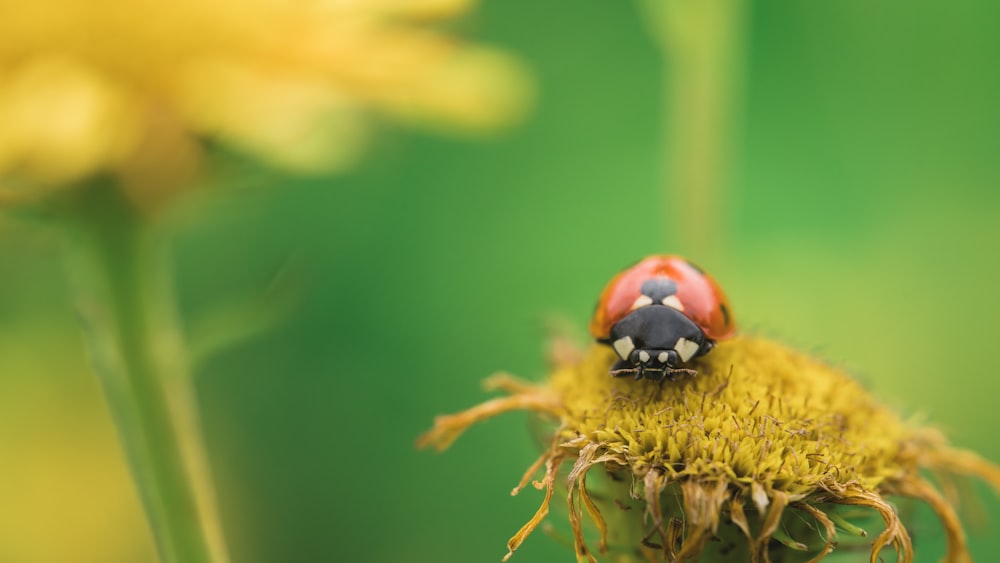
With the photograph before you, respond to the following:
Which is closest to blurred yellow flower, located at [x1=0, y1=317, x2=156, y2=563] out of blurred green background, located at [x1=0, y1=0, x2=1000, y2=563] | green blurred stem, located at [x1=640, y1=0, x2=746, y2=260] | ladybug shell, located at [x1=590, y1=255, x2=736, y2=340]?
blurred green background, located at [x1=0, y1=0, x2=1000, y2=563]

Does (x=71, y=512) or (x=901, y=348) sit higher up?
(x=901, y=348)

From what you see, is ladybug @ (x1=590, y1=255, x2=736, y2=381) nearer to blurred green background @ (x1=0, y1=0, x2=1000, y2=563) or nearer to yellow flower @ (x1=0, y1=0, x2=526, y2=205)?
yellow flower @ (x1=0, y1=0, x2=526, y2=205)

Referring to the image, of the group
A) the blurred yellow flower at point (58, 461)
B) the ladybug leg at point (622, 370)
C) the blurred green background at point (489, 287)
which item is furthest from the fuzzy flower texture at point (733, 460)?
the blurred yellow flower at point (58, 461)

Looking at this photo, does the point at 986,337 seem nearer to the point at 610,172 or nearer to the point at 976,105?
the point at 976,105

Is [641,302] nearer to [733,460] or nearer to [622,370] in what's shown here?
[622,370]

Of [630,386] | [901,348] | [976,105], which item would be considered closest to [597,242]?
[901,348]

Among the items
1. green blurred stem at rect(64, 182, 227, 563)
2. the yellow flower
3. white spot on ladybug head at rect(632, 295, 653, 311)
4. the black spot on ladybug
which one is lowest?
green blurred stem at rect(64, 182, 227, 563)
